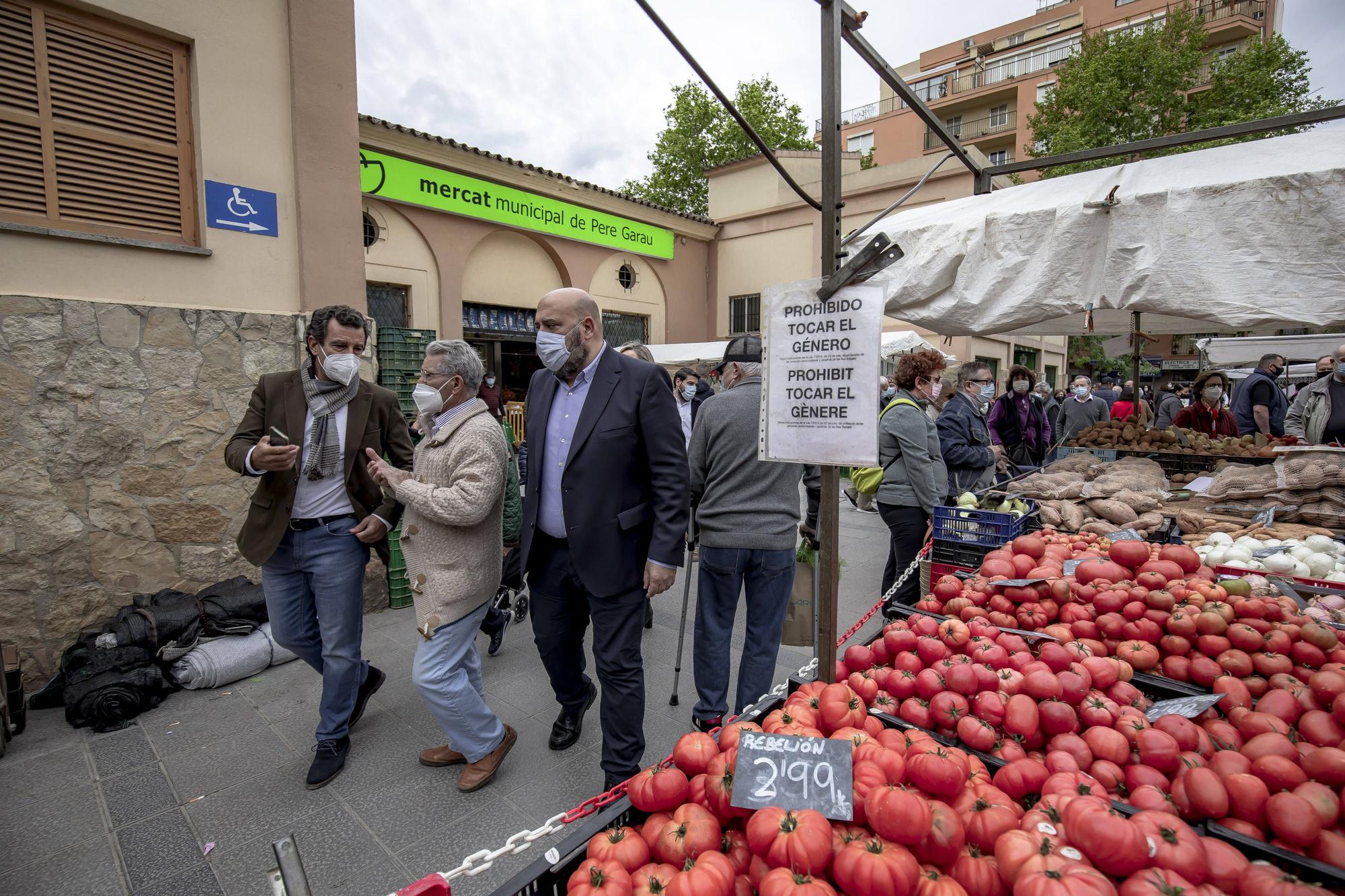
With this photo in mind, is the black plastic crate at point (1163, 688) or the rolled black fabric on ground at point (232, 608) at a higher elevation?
the black plastic crate at point (1163, 688)

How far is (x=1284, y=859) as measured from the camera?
1.27 m

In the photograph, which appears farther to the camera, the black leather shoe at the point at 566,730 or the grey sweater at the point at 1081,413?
the grey sweater at the point at 1081,413

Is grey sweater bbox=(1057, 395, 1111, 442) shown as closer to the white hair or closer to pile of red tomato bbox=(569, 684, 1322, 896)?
the white hair

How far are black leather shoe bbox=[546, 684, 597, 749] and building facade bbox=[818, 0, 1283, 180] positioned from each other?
33336 mm

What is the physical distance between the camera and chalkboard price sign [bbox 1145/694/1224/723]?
1.77m

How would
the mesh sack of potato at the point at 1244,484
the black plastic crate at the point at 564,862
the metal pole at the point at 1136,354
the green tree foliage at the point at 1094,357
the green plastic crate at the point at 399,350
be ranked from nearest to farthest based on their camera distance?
the black plastic crate at the point at 564,862, the mesh sack of potato at the point at 1244,484, the green plastic crate at the point at 399,350, the metal pole at the point at 1136,354, the green tree foliage at the point at 1094,357

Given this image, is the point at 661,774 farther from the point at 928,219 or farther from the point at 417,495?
the point at 928,219

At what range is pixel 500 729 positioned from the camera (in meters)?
3.05

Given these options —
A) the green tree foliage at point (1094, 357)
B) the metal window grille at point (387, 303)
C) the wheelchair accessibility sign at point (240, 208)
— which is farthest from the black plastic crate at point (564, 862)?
the green tree foliage at point (1094, 357)

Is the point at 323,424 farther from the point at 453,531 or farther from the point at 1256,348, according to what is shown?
the point at 1256,348

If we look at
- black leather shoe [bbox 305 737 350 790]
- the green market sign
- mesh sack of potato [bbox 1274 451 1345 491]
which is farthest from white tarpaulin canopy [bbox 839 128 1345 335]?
the green market sign

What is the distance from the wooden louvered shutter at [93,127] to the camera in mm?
3994

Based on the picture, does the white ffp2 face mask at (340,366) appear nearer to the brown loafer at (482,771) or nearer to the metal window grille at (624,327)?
the brown loafer at (482,771)

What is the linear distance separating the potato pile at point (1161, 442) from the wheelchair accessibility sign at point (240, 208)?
754 centimetres
